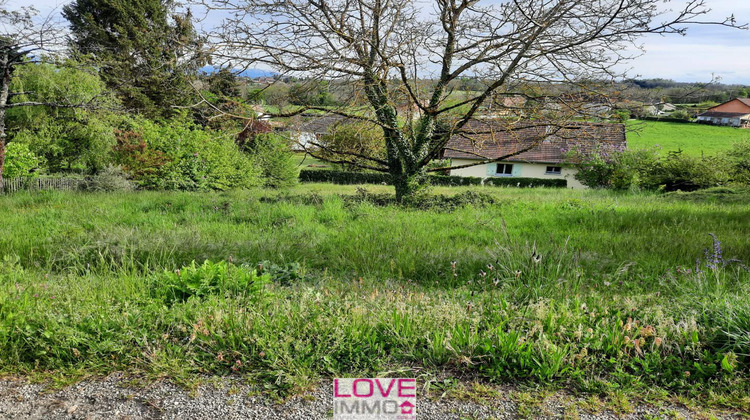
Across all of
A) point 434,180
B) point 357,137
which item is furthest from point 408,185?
point 434,180

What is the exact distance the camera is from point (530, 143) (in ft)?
33.8

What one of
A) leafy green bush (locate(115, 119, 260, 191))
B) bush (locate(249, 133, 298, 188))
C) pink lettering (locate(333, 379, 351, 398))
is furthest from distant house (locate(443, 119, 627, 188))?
bush (locate(249, 133, 298, 188))

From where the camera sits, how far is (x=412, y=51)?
8.98 m

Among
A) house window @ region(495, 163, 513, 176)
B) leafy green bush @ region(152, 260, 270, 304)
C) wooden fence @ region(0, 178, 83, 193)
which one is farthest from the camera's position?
house window @ region(495, 163, 513, 176)

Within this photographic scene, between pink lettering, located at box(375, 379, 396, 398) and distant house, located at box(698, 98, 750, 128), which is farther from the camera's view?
distant house, located at box(698, 98, 750, 128)

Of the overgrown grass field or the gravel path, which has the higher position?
the overgrown grass field

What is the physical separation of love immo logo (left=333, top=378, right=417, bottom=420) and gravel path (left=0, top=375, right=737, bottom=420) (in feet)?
0.16

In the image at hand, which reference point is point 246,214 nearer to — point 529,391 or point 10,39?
point 529,391

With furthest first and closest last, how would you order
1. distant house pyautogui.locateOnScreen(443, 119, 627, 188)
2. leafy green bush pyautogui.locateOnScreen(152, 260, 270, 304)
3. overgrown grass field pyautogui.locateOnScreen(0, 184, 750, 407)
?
1. distant house pyautogui.locateOnScreen(443, 119, 627, 188)
2. leafy green bush pyautogui.locateOnScreen(152, 260, 270, 304)
3. overgrown grass field pyautogui.locateOnScreen(0, 184, 750, 407)

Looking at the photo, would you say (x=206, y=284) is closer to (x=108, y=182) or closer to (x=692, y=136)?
(x=108, y=182)

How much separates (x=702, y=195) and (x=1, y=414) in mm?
14781

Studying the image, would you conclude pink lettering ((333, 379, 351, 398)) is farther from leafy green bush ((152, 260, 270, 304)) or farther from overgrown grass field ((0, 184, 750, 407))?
leafy green bush ((152, 260, 270, 304))

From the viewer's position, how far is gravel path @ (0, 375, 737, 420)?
2244 mm

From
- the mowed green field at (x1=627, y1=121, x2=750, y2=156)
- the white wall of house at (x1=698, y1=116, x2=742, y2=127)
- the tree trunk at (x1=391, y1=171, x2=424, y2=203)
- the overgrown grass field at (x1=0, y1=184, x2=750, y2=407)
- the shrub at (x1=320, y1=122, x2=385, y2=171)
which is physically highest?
the white wall of house at (x1=698, y1=116, x2=742, y2=127)
